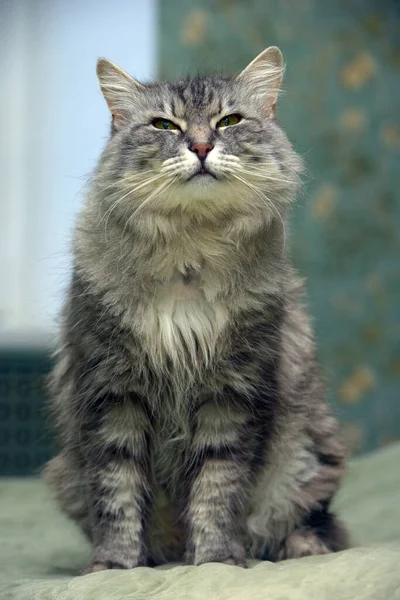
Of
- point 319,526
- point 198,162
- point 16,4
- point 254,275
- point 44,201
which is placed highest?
point 16,4

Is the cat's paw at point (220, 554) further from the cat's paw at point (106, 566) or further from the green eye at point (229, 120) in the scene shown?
the green eye at point (229, 120)

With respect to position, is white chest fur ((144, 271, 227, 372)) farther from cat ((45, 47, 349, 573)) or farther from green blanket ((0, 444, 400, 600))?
green blanket ((0, 444, 400, 600))

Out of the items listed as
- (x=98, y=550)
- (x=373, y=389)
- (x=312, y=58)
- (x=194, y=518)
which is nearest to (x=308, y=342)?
(x=194, y=518)

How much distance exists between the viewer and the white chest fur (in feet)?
8.16

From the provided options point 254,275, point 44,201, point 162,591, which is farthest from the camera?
point 44,201

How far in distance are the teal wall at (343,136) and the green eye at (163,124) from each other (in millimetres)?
2827

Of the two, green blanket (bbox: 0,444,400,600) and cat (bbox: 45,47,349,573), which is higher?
cat (bbox: 45,47,349,573)

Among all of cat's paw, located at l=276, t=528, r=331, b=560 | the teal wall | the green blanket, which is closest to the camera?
the green blanket

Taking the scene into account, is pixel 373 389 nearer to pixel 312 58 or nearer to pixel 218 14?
pixel 312 58

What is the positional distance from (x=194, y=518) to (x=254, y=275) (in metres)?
0.62

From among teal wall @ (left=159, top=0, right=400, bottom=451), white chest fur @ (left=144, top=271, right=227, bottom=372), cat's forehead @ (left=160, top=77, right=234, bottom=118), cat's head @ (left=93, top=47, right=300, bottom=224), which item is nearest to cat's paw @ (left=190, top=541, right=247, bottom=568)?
white chest fur @ (left=144, top=271, right=227, bottom=372)

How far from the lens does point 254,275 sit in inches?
101

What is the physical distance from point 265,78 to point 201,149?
1.46ft

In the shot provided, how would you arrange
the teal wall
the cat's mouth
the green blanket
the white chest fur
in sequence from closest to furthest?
the green blanket < the cat's mouth < the white chest fur < the teal wall
